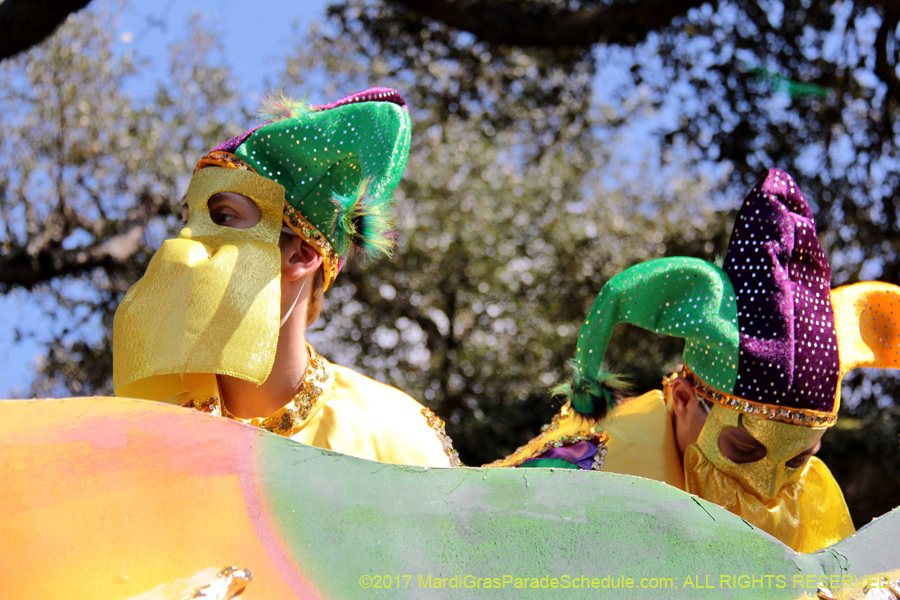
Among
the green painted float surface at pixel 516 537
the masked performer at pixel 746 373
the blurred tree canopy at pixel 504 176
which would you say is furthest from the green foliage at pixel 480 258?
the green painted float surface at pixel 516 537

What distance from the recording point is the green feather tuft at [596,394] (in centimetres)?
212

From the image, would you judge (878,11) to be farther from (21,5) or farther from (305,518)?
(305,518)

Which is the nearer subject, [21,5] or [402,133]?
[402,133]

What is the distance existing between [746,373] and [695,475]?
333 mm

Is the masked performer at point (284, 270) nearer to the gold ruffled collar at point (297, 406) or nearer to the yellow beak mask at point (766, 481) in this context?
the gold ruffled collar at point (297, 406)

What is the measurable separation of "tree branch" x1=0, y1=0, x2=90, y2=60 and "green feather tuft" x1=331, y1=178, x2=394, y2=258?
232 centimetres

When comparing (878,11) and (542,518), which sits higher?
(878,11)

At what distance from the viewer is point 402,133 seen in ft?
6.58

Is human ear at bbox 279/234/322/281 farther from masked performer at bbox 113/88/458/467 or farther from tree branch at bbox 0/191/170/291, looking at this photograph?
tree branch at bbox 0/191/170/291

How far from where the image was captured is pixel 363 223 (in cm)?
200

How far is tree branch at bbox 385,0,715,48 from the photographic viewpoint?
4.45 m

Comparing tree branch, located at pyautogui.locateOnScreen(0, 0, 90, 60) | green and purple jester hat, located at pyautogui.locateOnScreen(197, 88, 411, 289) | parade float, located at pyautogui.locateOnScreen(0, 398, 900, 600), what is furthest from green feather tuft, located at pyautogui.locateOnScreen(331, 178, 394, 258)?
tree branch, located at pyautogui.locateOnScreen(0, 0, 90, 60)

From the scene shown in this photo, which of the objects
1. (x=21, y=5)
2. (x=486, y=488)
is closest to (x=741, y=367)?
(x=486, y=488)

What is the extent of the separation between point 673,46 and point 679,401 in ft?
12.5
